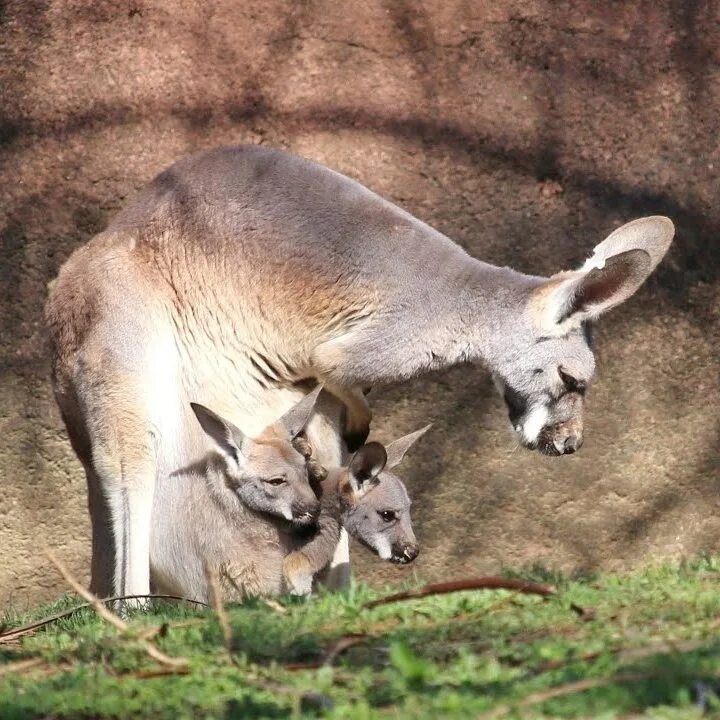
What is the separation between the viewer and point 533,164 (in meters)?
7.62

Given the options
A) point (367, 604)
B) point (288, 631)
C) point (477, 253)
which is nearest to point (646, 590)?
point (367, 604)

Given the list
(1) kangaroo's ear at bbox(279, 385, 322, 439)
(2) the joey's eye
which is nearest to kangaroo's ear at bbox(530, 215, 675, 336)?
(2) the joey's eye

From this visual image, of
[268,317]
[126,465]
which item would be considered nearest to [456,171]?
[268,317]

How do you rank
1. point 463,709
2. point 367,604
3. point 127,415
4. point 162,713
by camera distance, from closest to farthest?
1. point 463,709
2. point 162,713
3. point 367,604
4. point 127,415

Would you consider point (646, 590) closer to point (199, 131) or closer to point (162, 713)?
point (162, 713)

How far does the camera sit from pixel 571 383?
5668 mm

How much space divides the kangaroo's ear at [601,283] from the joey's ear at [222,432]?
134 cm

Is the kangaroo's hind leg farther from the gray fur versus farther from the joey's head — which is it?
the joey's head

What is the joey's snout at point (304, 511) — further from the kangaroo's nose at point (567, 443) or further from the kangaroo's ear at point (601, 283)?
the kangaroo's ear at point (601, 283)

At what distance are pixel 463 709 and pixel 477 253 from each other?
4953 millimetres

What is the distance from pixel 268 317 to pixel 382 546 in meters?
1.09

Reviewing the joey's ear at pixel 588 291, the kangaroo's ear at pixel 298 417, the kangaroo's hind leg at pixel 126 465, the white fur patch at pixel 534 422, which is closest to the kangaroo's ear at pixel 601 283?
the joey's ear at pixel 588 291

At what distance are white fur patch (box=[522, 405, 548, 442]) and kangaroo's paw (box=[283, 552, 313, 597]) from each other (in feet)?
3.59

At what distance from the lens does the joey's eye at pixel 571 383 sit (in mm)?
5633
